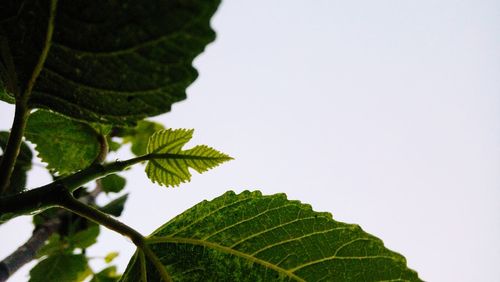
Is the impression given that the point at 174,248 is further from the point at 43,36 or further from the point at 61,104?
the point at 43,36

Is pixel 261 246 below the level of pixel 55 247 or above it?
below

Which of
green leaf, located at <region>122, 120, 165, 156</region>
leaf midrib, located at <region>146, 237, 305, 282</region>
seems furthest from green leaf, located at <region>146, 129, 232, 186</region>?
green leaf, located at <region>122, 120, 165, 156</region>

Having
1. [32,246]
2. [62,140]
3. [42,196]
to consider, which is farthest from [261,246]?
[32,246]

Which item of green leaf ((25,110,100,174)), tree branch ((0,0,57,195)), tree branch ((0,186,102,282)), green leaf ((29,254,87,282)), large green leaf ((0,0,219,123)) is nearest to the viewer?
large green leaf ((0,0,219,123))

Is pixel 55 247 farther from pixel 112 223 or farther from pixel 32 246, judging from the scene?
pixel 112 223

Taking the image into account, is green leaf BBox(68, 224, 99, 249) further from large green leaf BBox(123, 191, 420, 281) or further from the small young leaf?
large green leaf BBox(123, 191, 420, 281)
